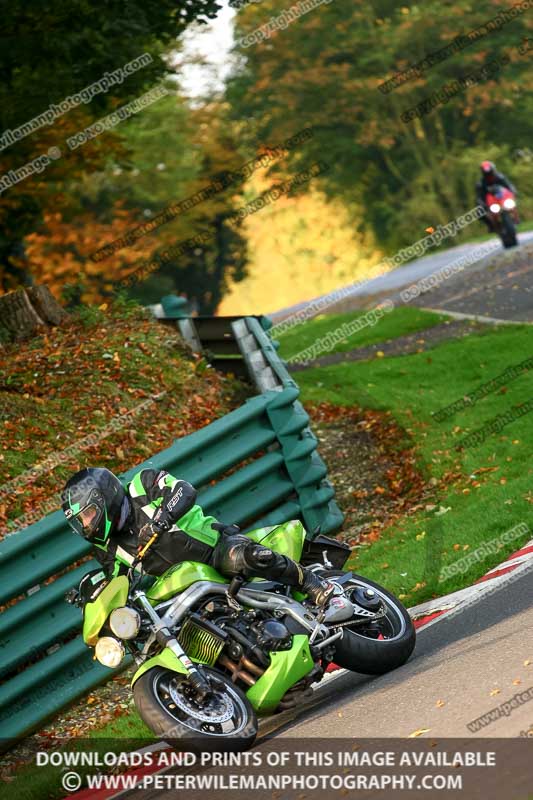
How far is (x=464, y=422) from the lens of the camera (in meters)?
13.9

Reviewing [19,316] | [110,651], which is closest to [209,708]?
[110,651]

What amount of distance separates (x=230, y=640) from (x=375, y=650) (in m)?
0.92

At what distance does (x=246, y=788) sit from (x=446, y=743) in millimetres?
1101

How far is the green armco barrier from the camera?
9477 millimetres

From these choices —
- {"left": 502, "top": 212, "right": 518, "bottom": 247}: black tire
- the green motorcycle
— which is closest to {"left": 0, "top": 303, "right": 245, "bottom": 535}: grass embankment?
the green motorcycle

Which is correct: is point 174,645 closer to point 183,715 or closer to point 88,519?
point 183,715

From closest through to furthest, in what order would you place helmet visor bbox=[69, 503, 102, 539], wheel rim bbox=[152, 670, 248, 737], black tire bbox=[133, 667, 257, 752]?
black tire bbox=[133, 667, 257, 752] < wheel rim bbox=[152, 670, 248, 737] < helmet visor bbox=[69, 503, 102, 539]

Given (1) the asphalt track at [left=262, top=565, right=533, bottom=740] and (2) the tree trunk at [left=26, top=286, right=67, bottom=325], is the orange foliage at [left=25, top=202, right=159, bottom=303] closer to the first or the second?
(2) the tree trunk at [left=26, top=286, right=67, bottom=325]

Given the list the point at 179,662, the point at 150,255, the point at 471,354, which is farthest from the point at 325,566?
the point at 150,255

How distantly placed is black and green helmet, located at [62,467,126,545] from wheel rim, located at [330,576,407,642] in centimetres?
155

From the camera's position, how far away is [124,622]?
7012 millimetres

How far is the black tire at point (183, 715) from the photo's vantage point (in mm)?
6746

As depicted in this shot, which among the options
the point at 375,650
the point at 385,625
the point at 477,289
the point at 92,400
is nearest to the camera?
the point at 375,650

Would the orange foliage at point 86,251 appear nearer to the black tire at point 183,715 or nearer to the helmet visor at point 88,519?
the helmet visor at point 88,519
